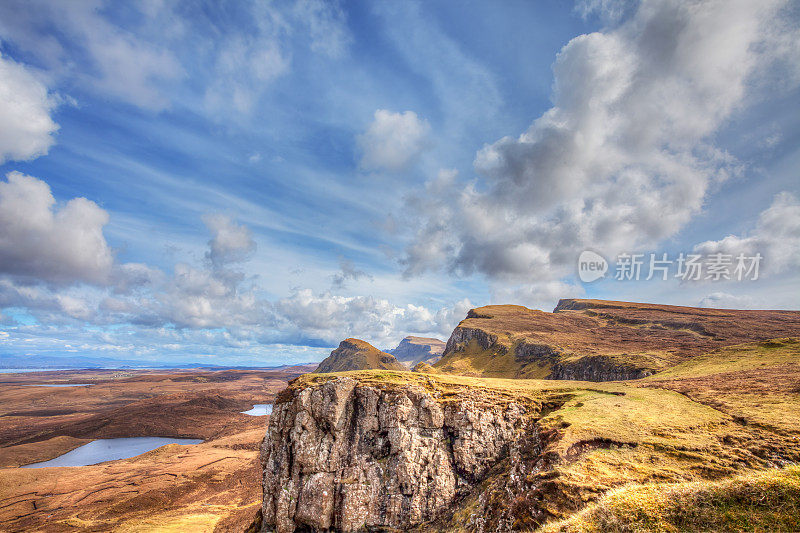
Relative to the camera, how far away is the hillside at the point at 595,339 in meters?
71.3

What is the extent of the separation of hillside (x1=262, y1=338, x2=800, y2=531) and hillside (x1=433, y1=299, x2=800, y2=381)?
67.6ft

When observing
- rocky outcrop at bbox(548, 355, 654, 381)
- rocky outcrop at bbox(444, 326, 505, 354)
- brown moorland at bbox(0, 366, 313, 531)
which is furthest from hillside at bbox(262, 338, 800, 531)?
rocky outcrop at bbox(444, 326, 505, 354)

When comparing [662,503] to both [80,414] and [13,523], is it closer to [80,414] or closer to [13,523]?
[13,523]

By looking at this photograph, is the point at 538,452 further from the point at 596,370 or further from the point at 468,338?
the point at 468,338

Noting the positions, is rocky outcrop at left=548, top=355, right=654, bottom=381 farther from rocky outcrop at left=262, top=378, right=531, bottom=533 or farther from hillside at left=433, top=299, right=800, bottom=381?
rocky outcrop at left=262, top=378, right=531, bottom=533

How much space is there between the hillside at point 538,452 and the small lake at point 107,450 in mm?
117004

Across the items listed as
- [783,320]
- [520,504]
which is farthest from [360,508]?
[783,320]

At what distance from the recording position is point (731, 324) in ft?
341

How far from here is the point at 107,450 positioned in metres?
114

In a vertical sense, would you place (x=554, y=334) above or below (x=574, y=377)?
above

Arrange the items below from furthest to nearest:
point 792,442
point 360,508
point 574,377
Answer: point 574,377 < point 360,508 < point 792,442


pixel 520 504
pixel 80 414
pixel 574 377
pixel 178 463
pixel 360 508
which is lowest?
pixel 80 414

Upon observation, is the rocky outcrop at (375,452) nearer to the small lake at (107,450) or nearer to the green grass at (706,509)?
the green grass at (706,509)

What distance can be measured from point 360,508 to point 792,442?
36.8 metres
